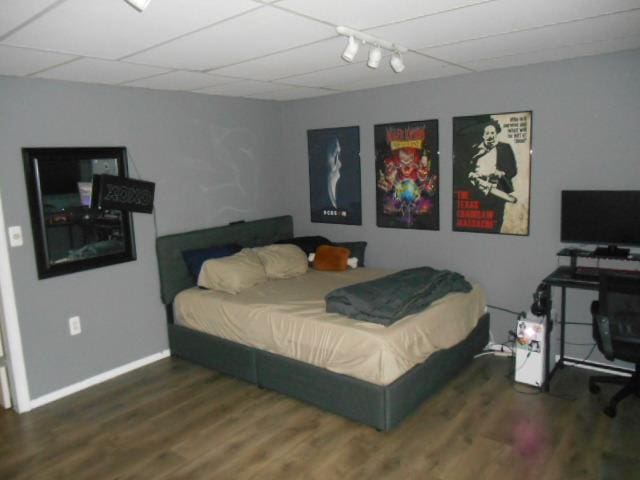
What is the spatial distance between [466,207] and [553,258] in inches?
32.5

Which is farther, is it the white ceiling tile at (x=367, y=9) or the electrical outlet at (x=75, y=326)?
the electrical outlet at (x=75, y=326)

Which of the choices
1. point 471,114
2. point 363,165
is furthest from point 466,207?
point 363,165

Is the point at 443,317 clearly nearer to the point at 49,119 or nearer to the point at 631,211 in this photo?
the point at 631,211

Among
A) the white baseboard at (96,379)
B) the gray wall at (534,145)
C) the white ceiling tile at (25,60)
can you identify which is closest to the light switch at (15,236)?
the white ceiling tile at (25,60)

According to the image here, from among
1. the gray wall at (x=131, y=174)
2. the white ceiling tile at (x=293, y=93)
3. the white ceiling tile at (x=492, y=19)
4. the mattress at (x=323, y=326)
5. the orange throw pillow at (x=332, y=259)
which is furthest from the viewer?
the orange throw pillow at (x=332, y=259)

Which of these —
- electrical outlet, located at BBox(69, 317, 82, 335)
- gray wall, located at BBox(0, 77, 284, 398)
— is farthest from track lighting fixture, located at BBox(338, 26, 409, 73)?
electrical outlet, located at BBox(69, 317, 82, 335)

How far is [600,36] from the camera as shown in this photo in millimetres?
2986

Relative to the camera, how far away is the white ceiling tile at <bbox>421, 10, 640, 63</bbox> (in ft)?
8.79

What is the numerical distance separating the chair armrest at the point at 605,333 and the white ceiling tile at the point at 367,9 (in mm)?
2057

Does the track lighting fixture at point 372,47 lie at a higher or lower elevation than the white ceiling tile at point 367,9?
lower

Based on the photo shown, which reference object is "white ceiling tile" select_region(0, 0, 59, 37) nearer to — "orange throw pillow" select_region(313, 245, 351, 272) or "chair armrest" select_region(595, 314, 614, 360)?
"orange throw pillow" select_region(313, 245, 351, 272)

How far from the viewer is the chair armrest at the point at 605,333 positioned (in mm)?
3020

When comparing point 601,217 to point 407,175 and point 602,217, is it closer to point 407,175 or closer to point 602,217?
point 602,217

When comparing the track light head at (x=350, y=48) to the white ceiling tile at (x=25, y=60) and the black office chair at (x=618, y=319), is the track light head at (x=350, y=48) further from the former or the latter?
the black office chair at (x=618, y=319)
